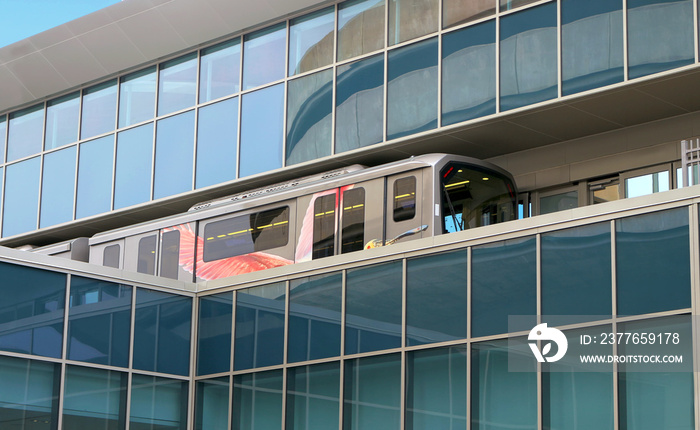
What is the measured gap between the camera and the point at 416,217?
63.5 ft

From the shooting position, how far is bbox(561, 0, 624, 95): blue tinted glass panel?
18719 millimetres

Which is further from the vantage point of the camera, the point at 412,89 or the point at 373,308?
the point at 412,89

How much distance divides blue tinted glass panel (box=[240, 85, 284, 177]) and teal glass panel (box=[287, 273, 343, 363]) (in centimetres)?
517

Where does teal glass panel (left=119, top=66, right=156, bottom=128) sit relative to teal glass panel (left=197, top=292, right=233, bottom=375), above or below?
above

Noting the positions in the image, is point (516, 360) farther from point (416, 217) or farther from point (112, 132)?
point (112, 132)

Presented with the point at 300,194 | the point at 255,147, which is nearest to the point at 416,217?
the point at 300,194

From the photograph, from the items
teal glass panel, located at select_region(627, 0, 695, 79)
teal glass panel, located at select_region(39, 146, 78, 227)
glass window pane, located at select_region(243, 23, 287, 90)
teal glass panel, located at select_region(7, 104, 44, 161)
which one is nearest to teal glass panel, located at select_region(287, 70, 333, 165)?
glass window pane, located at select_region(243, 23, 287, 90)

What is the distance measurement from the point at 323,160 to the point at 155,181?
518cm

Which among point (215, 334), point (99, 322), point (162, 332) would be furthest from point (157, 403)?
point (99, 322)

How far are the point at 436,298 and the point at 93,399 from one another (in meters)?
6.14

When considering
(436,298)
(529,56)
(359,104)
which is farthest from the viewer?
(359,104)

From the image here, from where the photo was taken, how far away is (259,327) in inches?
770

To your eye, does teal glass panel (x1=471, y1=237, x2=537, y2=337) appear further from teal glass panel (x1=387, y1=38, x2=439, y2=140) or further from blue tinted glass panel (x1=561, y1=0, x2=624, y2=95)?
teal glass panel (x1=387, y1=38, x2=439, y2=140)

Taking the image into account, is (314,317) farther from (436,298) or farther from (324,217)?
(324,217)
